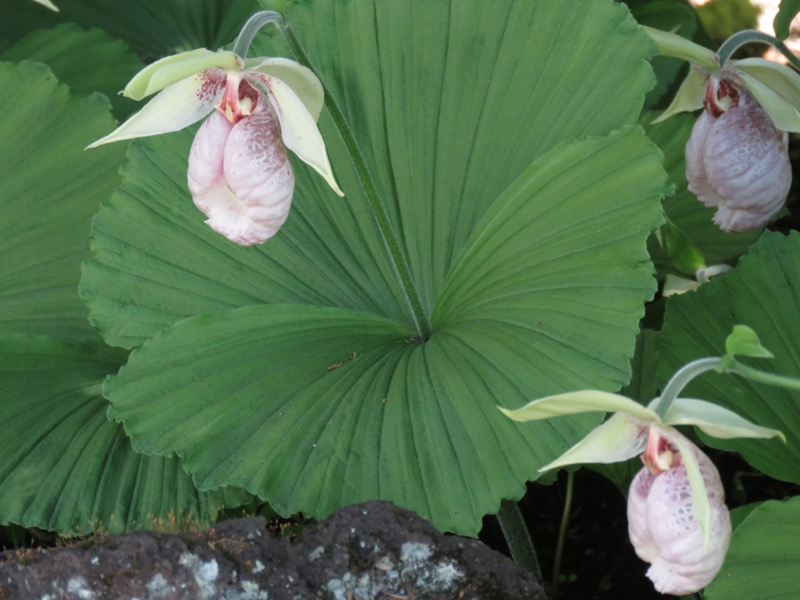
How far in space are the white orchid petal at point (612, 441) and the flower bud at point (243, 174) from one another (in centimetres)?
37

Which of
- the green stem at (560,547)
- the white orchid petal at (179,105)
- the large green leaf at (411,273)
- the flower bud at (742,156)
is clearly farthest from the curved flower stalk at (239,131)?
the green stem at (560,547)

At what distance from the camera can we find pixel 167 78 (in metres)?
0.87

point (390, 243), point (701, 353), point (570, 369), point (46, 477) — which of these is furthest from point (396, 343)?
point (46, 477)

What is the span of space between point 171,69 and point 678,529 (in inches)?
22.6

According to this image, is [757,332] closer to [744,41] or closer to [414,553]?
[744,41]

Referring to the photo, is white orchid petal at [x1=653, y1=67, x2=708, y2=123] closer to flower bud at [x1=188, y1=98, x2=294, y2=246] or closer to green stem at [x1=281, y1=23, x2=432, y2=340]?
green stem at [x1=281, y1=23, x2=432, y2=340]

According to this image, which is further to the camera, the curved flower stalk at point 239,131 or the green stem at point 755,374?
the curved flower stalk at point 239,131

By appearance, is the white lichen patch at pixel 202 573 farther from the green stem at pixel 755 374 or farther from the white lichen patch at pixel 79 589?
the green stem at pixel 755 374

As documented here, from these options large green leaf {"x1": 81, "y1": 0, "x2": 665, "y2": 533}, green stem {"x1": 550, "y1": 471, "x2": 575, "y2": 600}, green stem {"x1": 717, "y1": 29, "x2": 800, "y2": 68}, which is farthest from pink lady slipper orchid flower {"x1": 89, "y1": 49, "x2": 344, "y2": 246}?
green stem {"x1": 550, "y1": 471, "x2": 575, "y2": 600}

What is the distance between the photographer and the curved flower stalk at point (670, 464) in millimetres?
693

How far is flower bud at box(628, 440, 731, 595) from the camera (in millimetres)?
713

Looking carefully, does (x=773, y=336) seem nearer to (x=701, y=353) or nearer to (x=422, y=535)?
(x=701, y=353)

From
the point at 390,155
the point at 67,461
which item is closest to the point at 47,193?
the point at 67,461

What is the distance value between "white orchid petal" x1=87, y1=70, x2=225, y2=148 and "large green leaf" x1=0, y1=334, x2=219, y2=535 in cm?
38
